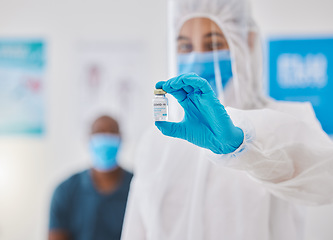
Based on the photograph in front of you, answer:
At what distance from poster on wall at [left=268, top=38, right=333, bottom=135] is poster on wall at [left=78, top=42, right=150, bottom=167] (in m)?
0.98

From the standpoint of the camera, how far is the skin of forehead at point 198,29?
97cm

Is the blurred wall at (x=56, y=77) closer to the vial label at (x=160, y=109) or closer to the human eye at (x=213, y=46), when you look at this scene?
the human eye at (x=213, y=46)

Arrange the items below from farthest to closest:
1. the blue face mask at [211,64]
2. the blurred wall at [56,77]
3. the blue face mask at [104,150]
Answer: the blurred wall at [56,77], the blue face mask at [104,150], the blue face mask at [211,64]

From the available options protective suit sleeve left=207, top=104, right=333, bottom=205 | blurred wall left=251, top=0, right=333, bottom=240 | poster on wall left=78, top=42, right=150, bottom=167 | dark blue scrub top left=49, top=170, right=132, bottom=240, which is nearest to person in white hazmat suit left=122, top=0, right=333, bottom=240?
protective suit sleeve left=207, top=104, right=333, bottom=205

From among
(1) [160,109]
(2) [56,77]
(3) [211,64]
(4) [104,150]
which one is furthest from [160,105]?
(2) [56,77]

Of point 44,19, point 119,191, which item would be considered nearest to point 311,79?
point 119,191

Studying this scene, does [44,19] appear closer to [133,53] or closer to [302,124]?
[133,53]

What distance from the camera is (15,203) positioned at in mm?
2730

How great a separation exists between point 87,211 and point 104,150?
378mm

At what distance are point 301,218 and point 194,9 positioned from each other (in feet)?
2.26

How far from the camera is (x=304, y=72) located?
7.84 feet

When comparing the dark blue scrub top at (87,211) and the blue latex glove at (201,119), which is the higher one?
the blue latex glove at (201,119)

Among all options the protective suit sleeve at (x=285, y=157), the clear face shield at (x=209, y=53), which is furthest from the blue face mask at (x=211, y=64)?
the protective suit sleeve at (x=285, y=157)

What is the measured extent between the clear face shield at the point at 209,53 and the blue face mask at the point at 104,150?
123 centimetres
